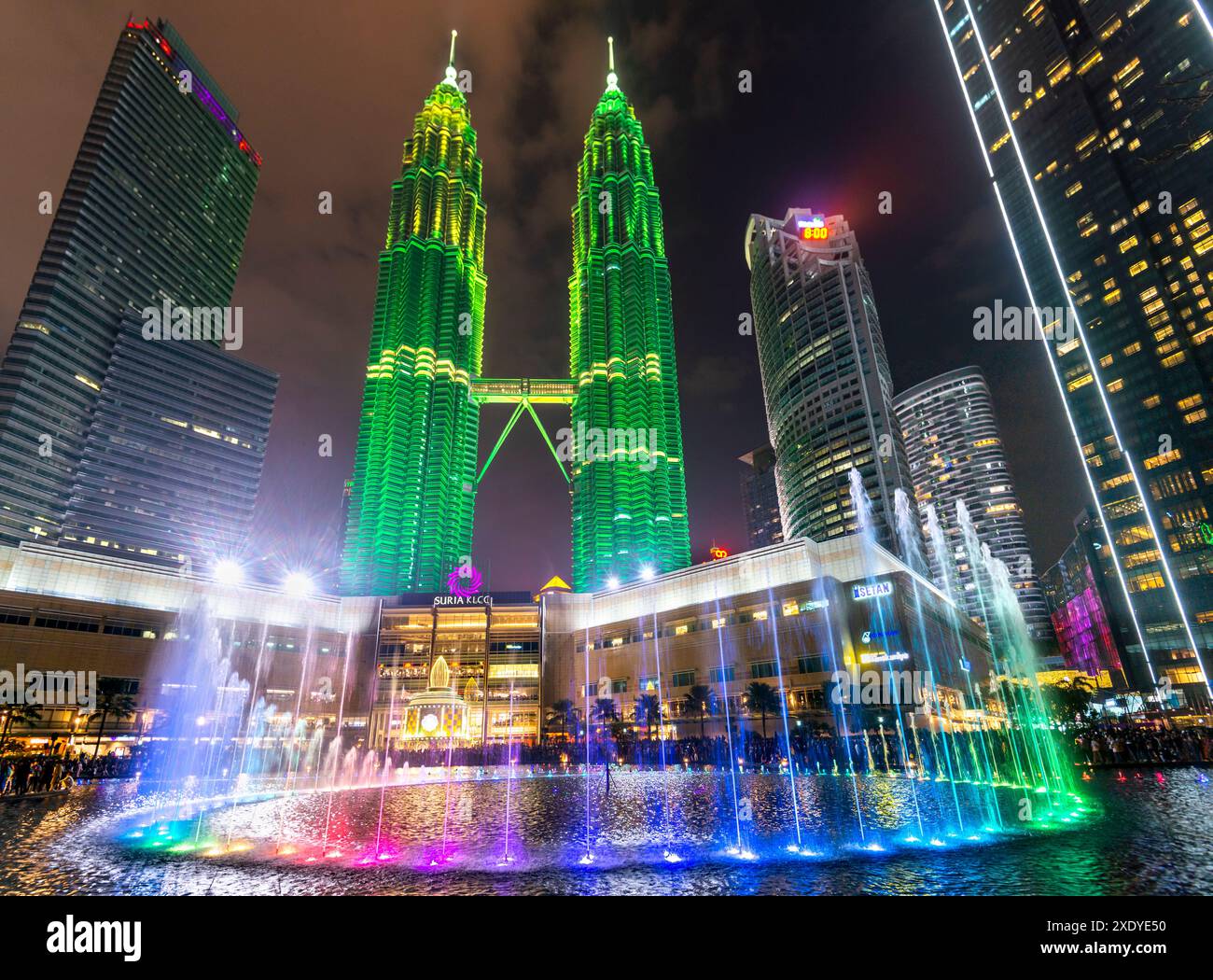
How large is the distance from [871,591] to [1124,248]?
279 feet

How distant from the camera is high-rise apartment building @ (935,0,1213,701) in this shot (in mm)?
95250

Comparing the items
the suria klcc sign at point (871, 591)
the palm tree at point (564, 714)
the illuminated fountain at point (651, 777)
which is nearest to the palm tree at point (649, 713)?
the illuminated fountain at point (651, 777)

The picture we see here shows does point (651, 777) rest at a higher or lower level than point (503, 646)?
lower

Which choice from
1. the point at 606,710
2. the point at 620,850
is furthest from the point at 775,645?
the point at 620,850

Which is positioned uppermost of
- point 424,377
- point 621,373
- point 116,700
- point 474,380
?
point 474,380

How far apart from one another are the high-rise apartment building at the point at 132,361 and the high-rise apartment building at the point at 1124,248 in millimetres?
195724

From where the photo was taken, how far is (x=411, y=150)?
565 ft

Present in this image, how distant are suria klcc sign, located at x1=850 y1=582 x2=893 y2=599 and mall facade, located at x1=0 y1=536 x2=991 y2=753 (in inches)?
9.3

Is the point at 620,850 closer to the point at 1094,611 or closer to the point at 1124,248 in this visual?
the point at 1124,248

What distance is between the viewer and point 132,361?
153m

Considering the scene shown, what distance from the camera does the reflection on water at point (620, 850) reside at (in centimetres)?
1183

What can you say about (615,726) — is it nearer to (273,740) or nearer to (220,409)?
(273,740)

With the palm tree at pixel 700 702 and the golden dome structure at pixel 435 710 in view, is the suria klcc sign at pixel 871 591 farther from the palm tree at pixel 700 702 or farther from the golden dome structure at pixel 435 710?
the golden dome structure at pixel 435 710

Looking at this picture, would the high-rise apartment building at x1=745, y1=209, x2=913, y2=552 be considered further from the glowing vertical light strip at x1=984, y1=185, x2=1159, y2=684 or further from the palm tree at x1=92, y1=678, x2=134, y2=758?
the palm tree at x1=92, y1=678, x2=134, y2=758
